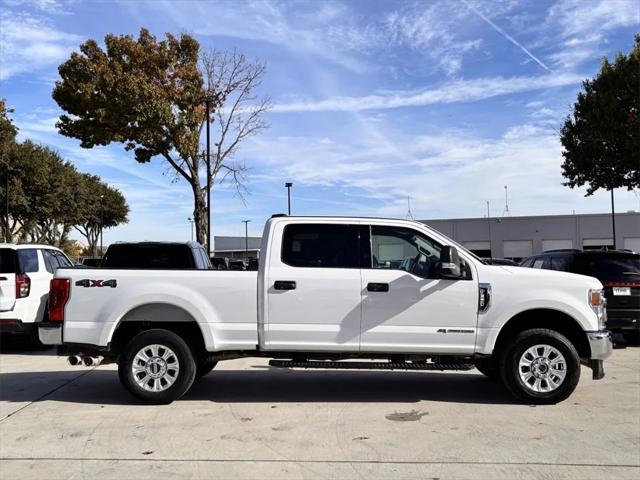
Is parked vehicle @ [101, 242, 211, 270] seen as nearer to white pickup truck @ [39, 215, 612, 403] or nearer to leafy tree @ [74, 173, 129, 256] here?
white pickup truck @ [39, 215, 612, 403]

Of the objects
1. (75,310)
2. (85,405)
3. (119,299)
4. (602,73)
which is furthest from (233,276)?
(602,73)

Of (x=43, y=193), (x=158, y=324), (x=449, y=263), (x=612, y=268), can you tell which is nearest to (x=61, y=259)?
(x=158, y=324)

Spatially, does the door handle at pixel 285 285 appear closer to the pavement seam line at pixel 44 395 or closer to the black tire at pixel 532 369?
the black tire at pixel 532 369

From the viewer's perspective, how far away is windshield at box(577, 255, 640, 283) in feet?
34.9

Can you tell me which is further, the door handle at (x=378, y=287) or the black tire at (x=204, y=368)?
the black tire at (x=204, y=368)

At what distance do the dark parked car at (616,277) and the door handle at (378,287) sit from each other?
5665mm

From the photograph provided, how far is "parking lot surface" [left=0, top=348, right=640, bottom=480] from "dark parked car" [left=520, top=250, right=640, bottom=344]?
238 cm

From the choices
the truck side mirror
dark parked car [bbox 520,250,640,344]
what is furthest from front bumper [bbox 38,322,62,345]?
dark parked car [bbox 520,250,640,344]

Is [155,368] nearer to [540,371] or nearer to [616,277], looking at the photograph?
[540,371]

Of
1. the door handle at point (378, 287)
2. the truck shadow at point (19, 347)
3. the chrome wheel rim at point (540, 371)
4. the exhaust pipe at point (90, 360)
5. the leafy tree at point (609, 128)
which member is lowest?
the truck shadow at point (19, 347)

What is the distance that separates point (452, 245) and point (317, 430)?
8.25 ft

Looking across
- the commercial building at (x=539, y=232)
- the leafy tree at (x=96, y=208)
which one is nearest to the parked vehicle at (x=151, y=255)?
the leafy tree at (x=96, y=208)

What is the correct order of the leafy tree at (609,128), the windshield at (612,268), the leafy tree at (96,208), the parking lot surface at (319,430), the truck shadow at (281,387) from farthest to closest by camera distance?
the leafy tree at (96,208) → the leafy tree at (609,128) → the windshield at (612,268) → the truck shadow at (281,387) → the parking lot surface at (319,430)

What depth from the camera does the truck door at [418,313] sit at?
21.8ft
